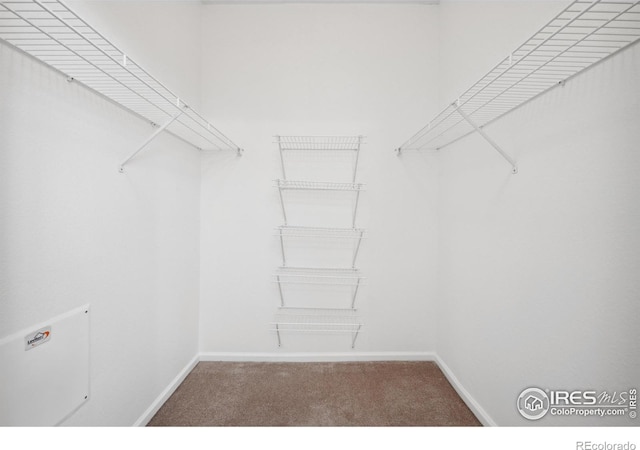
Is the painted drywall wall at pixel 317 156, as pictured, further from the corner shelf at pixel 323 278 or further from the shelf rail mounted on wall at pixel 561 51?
the shelf rail mounted on wall at pixel 561 51

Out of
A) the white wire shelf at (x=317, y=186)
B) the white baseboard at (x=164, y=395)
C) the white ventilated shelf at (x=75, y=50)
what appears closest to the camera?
the white ventilated shelf at (x=75, y=50)

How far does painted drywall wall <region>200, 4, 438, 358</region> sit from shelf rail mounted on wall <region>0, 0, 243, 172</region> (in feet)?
2.55

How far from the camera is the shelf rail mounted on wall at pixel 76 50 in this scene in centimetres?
76

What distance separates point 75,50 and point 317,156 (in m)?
1.42

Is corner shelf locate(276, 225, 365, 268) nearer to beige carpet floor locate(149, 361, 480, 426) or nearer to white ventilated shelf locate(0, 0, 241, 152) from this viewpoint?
beige carpet floor locate(149, 361, 480, 426)

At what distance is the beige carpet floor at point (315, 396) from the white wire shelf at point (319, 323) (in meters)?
0.25

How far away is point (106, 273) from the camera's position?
46.6 inches

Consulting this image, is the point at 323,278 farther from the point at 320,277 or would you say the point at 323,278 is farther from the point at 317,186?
the point at 317,186

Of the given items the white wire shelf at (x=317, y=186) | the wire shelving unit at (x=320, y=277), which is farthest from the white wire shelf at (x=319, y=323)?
the white wire shelf at (x=317, y=186)

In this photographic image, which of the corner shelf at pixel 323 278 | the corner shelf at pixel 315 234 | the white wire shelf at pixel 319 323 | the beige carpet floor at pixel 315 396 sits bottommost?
the beige carpet floor at pixel 315 396

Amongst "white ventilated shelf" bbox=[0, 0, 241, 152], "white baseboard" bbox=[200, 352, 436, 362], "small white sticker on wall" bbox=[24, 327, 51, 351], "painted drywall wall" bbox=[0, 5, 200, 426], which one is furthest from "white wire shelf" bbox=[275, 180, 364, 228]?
"small white sticker on wall" bbox=[24, 327, 51, 351]

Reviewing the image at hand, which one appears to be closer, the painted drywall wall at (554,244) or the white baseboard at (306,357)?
the painted drywall wall at (554,244)
